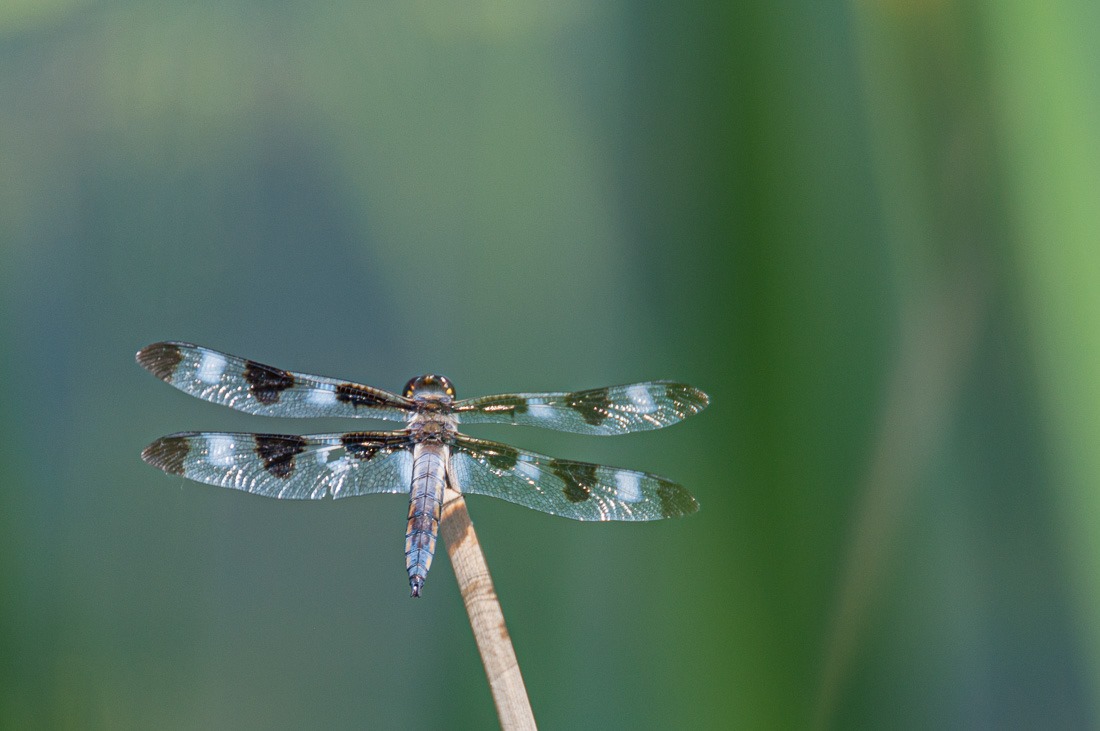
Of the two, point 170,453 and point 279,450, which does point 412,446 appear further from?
point 170,453

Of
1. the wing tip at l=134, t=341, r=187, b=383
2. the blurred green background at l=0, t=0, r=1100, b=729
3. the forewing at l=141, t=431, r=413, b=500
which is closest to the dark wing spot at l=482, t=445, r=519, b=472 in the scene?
the forewing at l=141, t=431, r=413, b=500

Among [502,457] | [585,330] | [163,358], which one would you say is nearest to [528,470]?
[502,457]

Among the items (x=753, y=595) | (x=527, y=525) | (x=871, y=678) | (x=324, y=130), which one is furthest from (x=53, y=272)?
(x=871, y=678)

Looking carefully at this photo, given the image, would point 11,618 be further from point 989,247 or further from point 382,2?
point 989,247

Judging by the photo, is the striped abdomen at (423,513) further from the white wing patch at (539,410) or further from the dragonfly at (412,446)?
the white wing patch at (539,410)

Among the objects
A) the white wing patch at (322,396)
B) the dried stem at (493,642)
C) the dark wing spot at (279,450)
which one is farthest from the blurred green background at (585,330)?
the dried stem at (493,642)

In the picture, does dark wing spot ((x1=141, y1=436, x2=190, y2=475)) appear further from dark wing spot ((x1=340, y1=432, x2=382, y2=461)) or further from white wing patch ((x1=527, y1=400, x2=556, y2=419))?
white wing patch ((x1=527, y1=400, x2=556, y2=419))
